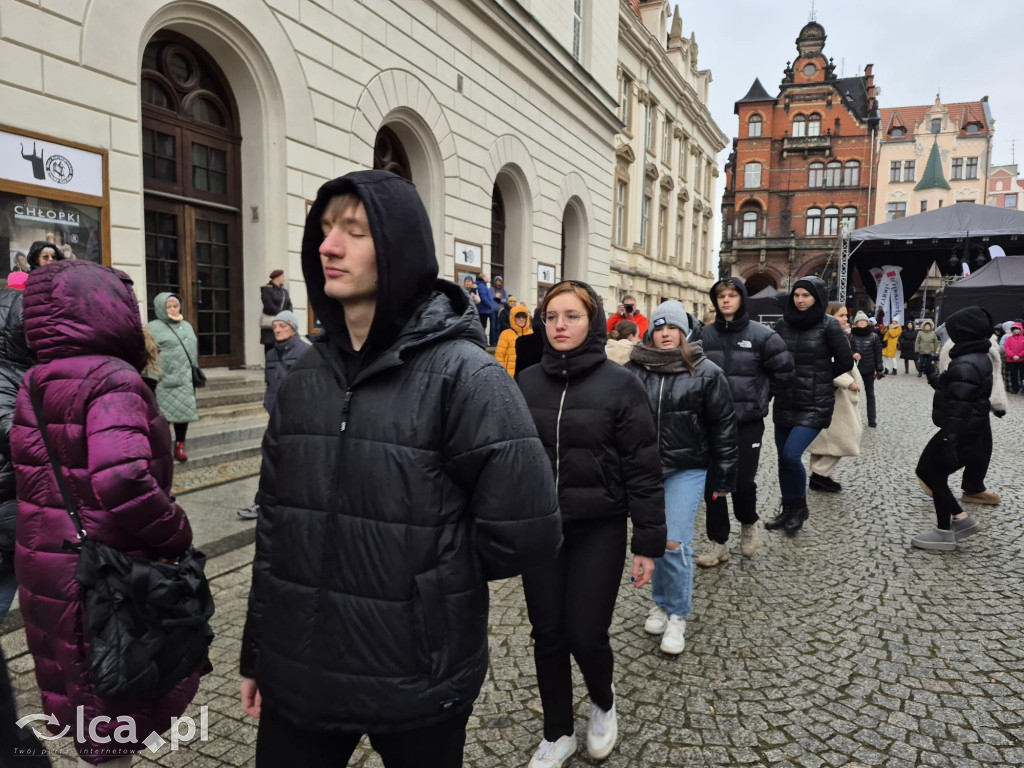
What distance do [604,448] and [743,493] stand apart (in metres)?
2.54

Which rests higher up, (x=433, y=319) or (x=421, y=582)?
(x=433, y=319)

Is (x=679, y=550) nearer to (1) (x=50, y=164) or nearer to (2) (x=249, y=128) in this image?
(1) (x=50, y=164)

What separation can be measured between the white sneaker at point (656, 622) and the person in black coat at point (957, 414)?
271 centimetres

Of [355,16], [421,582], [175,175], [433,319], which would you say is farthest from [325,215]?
[355,16]

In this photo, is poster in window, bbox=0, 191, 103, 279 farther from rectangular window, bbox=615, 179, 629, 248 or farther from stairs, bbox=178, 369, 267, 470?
rectangular window, bbox=615, 179, 629, 248

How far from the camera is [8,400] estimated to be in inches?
104

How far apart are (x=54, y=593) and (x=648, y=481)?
82.8 inches

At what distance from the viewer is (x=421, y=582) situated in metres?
1.44

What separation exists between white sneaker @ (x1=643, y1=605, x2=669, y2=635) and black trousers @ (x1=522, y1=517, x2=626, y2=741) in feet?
3.62

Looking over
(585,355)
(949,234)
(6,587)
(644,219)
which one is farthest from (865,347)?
(644,219)

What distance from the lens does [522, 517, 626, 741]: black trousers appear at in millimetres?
2463

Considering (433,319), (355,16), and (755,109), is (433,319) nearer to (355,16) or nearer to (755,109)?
(355,16)

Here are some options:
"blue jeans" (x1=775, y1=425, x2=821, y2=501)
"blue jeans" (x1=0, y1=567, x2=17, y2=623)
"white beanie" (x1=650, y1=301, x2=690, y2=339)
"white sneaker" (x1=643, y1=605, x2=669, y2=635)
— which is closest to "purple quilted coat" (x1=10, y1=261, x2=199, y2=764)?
"blue jeans" (x1=0, y1=567, x2=17, y2=623)

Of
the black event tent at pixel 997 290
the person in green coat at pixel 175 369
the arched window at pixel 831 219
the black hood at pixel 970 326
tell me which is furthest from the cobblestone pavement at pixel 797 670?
the arched window at pixel 831 219
